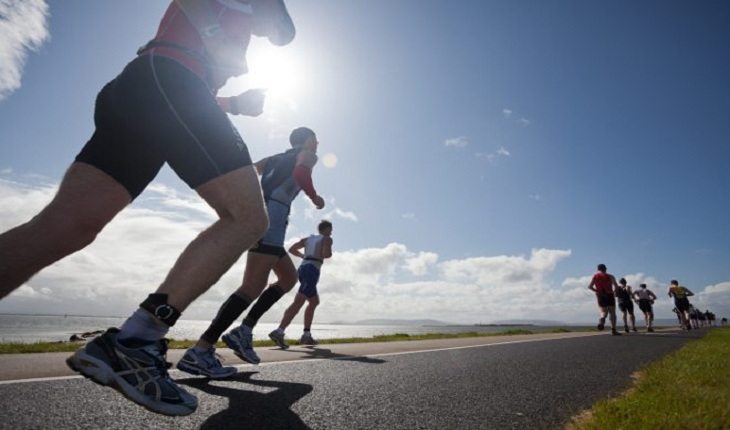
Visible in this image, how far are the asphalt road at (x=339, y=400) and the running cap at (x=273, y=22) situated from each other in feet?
6.56

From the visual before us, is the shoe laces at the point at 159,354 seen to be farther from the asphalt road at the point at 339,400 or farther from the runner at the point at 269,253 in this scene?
the runner at the point at 269,253

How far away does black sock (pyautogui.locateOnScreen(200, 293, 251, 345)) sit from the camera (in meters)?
3.39

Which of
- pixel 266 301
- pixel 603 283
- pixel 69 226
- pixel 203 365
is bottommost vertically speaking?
pixel 203 365

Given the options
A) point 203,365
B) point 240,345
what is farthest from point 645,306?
point 203,365

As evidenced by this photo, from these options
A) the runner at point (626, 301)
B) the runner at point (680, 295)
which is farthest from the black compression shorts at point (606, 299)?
the runner at point (680, 295)

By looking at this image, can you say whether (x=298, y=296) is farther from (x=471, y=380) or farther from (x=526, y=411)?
(x=526, y=411)

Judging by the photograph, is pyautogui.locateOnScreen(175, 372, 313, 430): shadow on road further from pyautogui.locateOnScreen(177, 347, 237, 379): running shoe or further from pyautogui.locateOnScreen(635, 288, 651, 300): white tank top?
pyautogui.locateOnScreen(635, 288, 651, 300): white tank top

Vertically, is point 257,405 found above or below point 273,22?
below

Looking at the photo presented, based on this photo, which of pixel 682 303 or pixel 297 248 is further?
pixel 682 303

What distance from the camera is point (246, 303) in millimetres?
3770

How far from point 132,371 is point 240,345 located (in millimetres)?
2328

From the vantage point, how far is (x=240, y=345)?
12.7 ft

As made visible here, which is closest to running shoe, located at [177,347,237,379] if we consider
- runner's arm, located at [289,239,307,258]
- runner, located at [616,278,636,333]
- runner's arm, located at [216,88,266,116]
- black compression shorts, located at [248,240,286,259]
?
black compression shorts, located at [248,240,286,259]

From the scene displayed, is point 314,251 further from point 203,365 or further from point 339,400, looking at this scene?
point 339,400
